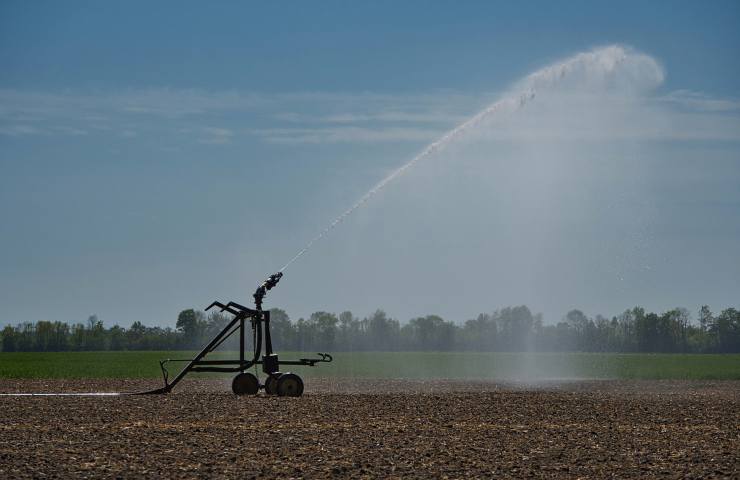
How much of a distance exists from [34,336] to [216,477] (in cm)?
14304

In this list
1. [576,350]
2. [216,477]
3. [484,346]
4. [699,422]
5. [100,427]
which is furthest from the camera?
[484,346]

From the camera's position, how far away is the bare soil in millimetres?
15898

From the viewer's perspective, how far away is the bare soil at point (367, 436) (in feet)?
52.2

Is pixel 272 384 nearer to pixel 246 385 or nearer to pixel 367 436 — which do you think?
pixel 246 385

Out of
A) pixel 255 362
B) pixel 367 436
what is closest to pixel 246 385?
pixel 255 362

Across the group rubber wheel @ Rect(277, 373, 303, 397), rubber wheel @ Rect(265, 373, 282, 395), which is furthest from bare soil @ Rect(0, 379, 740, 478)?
rubber wheel @ Rect(265, 373, 282, 395)

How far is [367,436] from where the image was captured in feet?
64.6

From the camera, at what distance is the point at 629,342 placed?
13025 cm

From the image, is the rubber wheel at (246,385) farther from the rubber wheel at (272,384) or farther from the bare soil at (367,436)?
the bare soil at (367,436)

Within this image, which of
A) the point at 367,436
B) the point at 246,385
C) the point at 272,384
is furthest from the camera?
the point at 246,385

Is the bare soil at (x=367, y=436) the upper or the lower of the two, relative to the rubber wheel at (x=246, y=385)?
lower

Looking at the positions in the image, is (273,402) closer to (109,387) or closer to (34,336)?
(109,387)

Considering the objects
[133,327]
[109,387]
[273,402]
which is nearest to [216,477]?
[273,402]

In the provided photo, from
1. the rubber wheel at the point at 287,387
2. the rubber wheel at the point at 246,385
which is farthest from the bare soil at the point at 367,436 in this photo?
the rubber wheel at the point at 287,387
